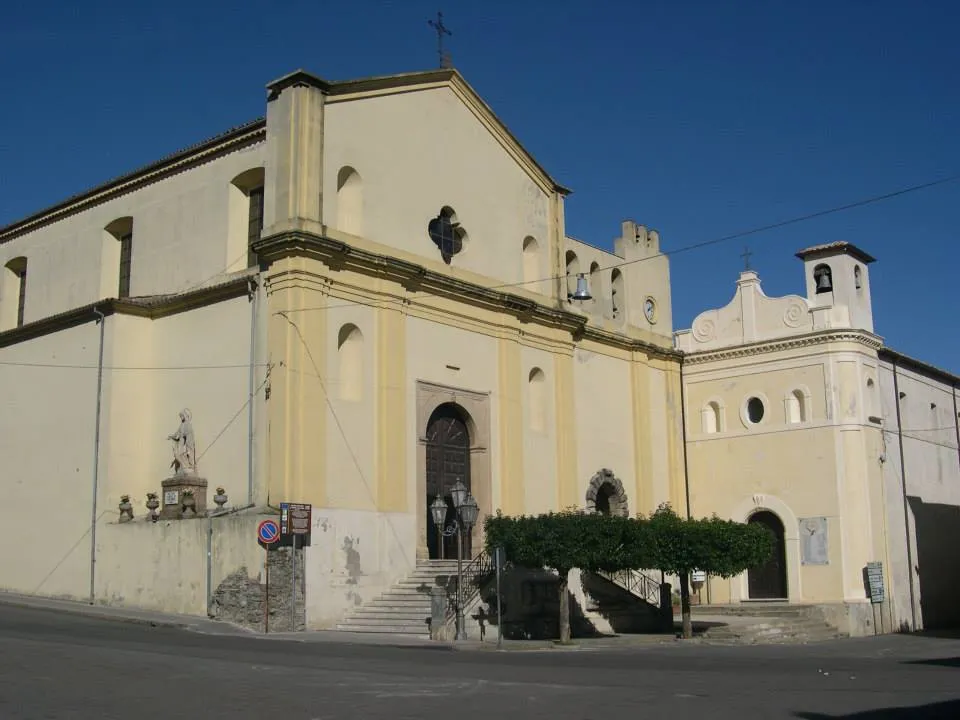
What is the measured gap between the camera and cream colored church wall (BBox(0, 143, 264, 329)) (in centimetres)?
2695

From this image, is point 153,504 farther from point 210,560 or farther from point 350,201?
point 350,201

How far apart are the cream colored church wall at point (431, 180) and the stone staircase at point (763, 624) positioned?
10437mm

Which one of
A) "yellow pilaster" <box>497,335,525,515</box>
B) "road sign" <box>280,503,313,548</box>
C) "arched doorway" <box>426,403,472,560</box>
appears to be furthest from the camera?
"yellow pilaster" <box>497,335,525,515</box>

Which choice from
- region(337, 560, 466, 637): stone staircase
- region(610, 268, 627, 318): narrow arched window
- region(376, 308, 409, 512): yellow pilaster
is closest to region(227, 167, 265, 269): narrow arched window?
region(376, 308, 409, 512): yellow pilaster

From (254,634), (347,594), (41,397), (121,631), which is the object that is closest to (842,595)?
(347,594)

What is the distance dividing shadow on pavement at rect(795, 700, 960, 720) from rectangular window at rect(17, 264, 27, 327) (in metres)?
27.8

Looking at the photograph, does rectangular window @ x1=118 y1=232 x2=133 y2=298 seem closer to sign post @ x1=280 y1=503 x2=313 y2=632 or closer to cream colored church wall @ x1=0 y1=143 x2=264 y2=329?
cream colored church wall @ x1=0 y1=143 x2=264 y2=329

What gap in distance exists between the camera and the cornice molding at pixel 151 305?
26016 millimetres

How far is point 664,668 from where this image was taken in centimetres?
1669

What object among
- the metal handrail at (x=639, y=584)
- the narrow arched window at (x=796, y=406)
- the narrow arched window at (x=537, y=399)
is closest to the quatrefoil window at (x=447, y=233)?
the narrow arched window at (x=537, y=399)

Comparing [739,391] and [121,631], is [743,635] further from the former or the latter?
[121,631]

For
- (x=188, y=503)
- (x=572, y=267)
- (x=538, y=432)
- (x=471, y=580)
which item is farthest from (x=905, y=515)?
(x=188, y=503)

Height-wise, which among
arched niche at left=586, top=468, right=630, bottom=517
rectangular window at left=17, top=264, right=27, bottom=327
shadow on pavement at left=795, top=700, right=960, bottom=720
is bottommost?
shadow on pavement at left=795, top=700, right=960, bottom=720

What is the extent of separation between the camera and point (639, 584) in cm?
3172
